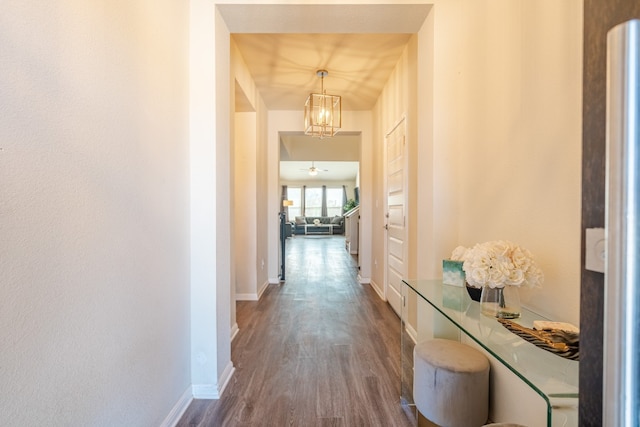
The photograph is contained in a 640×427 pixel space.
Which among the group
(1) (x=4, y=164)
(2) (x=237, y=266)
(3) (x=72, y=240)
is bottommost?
(2) (x=237, y=266)

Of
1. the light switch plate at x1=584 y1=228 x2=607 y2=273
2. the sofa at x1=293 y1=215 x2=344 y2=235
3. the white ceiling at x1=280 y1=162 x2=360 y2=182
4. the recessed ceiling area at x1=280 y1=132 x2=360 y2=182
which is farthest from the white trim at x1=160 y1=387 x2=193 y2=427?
the sofa at x1=293 y1=215 x2=344 y2=235

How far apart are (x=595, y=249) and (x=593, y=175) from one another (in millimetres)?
113

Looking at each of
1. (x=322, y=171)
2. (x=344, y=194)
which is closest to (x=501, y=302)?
(x=322, y=171)

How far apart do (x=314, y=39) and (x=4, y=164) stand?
2.42 meters

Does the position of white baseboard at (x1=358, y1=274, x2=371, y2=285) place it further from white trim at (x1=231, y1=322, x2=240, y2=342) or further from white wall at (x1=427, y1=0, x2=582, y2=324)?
white wall at (x1=427, y1=0, x2=582, y2=324)

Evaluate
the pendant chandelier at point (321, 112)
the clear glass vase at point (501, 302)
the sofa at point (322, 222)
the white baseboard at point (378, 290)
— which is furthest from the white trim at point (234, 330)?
the sofa at point (322, 222)

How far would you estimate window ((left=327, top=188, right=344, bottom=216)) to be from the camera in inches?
541

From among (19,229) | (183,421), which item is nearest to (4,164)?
(19,229)

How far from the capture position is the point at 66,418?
2.94 feet

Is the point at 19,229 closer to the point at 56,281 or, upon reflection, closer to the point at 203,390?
the point at 56,281

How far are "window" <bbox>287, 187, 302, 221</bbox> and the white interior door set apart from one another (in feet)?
34.2

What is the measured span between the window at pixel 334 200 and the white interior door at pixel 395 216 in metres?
10.2

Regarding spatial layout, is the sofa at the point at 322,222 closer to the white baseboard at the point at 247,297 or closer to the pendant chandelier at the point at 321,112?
the white baseboard at the point at 247,297

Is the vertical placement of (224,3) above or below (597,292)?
above
